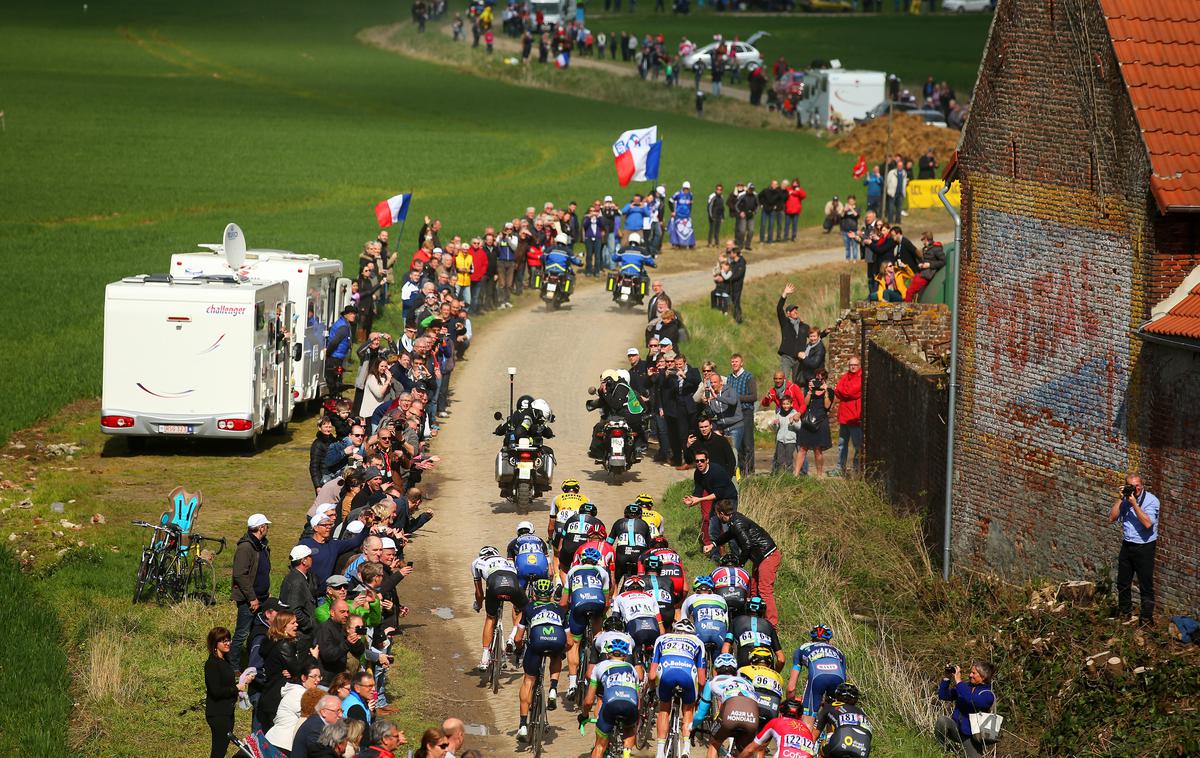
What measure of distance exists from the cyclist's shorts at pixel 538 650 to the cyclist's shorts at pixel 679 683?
1.28m

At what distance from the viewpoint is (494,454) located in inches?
1083

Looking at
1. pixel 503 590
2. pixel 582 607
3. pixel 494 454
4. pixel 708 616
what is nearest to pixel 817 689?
pixel 708 616

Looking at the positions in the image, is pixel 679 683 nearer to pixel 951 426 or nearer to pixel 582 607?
pixel 582 607

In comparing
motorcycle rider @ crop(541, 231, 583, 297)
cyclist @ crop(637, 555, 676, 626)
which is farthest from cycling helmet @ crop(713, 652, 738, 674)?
motorcycle rider @ crop(541, 231, 583, 297)

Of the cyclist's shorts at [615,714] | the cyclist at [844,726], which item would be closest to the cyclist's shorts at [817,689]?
the cyclist at [844,726]

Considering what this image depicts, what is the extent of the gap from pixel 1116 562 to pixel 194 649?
10822mm

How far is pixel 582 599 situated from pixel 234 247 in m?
13.8

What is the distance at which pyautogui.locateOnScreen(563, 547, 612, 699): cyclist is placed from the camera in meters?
16.8

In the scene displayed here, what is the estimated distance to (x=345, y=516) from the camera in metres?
20.6

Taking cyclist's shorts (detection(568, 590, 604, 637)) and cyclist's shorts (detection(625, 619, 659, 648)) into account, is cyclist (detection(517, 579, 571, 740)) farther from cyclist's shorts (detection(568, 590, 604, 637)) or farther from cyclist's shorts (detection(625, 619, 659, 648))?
cyclist's shorts (detection(625, 619, 659, 648))

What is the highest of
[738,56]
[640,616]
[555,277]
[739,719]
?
[738,56]

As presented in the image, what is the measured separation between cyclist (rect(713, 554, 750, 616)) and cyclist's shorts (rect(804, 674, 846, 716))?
1.31 metres

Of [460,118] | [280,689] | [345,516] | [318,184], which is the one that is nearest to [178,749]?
[280,689]

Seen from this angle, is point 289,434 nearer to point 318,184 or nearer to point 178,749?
point 178,749
